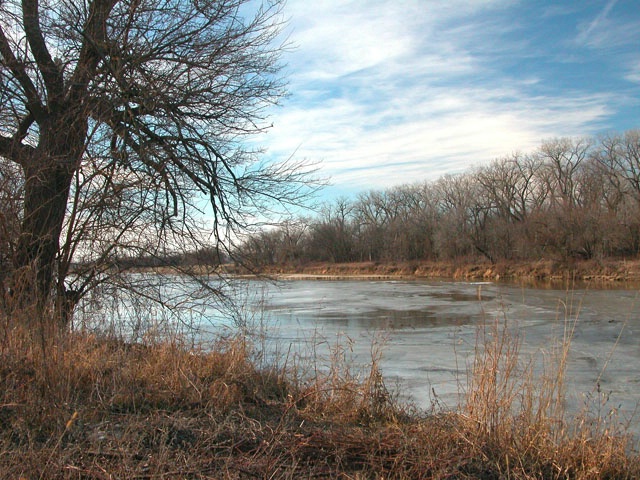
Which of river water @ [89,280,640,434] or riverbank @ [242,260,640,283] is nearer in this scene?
river water @ [89,280,640,434]

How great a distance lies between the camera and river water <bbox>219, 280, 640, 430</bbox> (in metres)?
6.87

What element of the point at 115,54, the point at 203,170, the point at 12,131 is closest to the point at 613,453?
the point at 203,170

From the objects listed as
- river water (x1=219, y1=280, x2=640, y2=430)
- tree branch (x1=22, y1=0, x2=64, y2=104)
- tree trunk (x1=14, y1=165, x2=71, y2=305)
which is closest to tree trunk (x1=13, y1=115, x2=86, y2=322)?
tree trunk (x1=14, y1=165, x2=71, y2=305)

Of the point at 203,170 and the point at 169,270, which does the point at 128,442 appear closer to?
the point at 169,270

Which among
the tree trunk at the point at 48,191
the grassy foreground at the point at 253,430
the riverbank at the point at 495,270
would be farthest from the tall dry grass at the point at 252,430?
the riverbank at the point at 495,270

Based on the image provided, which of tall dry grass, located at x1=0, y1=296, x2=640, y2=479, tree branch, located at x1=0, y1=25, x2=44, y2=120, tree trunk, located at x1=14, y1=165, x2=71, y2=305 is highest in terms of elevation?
tree branch, located at x1=0, y1=25, x2=44, y2=120

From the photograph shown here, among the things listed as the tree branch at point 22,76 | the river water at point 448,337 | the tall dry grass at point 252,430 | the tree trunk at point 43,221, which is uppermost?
the tree branch at point 22,76

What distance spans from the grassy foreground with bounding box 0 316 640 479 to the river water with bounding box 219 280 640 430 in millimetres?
690

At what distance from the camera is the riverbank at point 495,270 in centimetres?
3341

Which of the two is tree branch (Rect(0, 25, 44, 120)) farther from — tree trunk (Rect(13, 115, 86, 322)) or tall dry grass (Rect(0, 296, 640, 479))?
tall dry grass (Rect(0, 296, 640, 479))

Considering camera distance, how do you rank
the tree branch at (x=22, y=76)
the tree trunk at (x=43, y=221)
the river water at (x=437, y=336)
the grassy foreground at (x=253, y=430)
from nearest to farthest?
1. the grassy foreground at (x=253, y=430)
2. the tree trunk at (x=43, y=221)
3. the tree branch at (x=22, y=76)
4. the river water at (x=437, y=336)

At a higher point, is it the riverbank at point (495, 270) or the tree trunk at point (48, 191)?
the tree trunk at point (48, 191)

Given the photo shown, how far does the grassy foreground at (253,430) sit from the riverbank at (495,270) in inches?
733

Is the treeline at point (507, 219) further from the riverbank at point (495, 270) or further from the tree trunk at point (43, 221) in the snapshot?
the tree trunk at point (43, 221)
